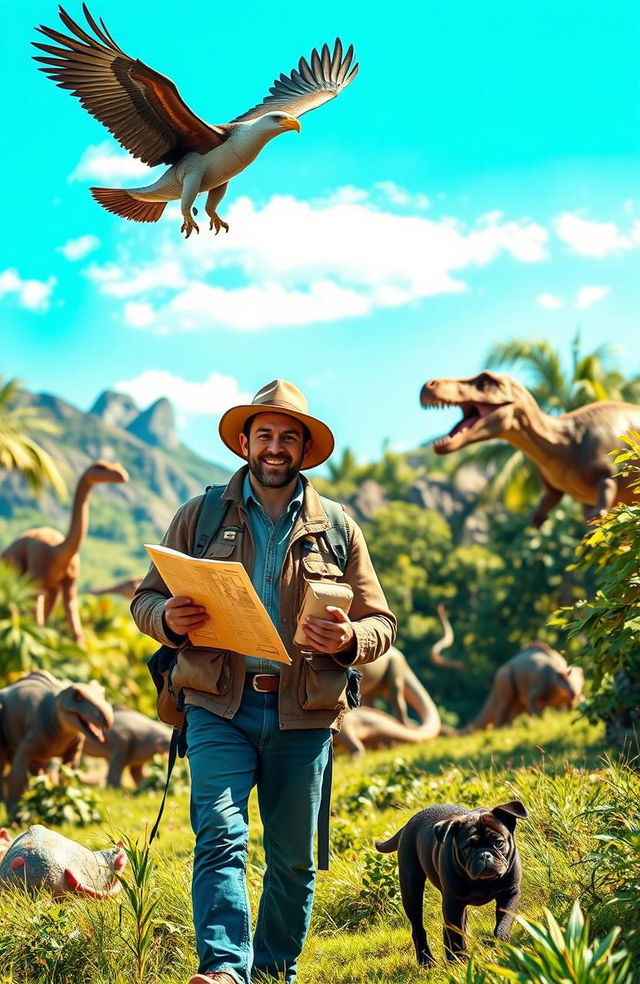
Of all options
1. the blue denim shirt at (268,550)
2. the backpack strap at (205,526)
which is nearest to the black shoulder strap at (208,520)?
the backpack strap at (205,526)

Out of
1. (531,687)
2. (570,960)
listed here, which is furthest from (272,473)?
(531,687)

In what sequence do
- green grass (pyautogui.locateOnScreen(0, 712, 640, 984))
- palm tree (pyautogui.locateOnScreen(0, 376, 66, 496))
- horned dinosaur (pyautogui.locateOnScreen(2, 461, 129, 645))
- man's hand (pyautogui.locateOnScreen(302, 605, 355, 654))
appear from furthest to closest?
palm tree (pyautogui.locateOnScreen(0, 376, 66, 496)), horned dinosaur (pyautogui.locateOnScreen(2, 461, 129, 645)), green grass (pyautogui.locateOnScreen(0, 712, 640, 984)), man's hand (pyautogui.locateOnScreen(302, 605, 355, 654))

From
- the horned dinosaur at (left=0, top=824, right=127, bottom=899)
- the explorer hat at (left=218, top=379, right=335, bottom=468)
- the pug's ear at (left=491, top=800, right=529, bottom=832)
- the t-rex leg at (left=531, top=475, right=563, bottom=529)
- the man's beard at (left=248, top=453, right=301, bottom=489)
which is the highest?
→ the t-rex leg at (left=531, top=475, right=563, bottom=529)

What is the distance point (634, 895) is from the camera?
Answer: 384 centimetres

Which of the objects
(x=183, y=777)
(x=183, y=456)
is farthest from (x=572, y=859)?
(x=183, y=456)

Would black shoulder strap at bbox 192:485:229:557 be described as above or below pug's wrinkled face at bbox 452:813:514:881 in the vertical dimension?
above

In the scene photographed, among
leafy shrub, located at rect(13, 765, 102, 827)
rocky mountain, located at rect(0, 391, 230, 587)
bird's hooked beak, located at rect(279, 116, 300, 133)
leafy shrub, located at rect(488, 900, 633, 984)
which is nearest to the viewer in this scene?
leafy shrub, located at rect(488, 900, 633, 984)

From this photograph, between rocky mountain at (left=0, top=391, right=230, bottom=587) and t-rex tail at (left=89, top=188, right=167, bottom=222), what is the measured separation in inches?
3752

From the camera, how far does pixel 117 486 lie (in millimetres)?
135250

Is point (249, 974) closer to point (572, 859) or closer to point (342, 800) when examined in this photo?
point (572, 859)

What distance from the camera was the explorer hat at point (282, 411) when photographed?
4304mm

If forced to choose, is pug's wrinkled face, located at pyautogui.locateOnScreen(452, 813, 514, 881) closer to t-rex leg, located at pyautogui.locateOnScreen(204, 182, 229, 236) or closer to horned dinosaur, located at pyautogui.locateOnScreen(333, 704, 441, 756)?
t-rex leg, located at pyautogui.locateOnScreen(204, 182, 229, 236)

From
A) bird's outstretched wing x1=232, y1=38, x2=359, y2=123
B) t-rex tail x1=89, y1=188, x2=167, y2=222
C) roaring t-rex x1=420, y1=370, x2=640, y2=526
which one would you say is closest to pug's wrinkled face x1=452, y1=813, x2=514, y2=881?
t-rex tail x1=89, y1=188, x2=167, y2=222

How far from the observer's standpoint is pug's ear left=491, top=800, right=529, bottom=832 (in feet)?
13.0
